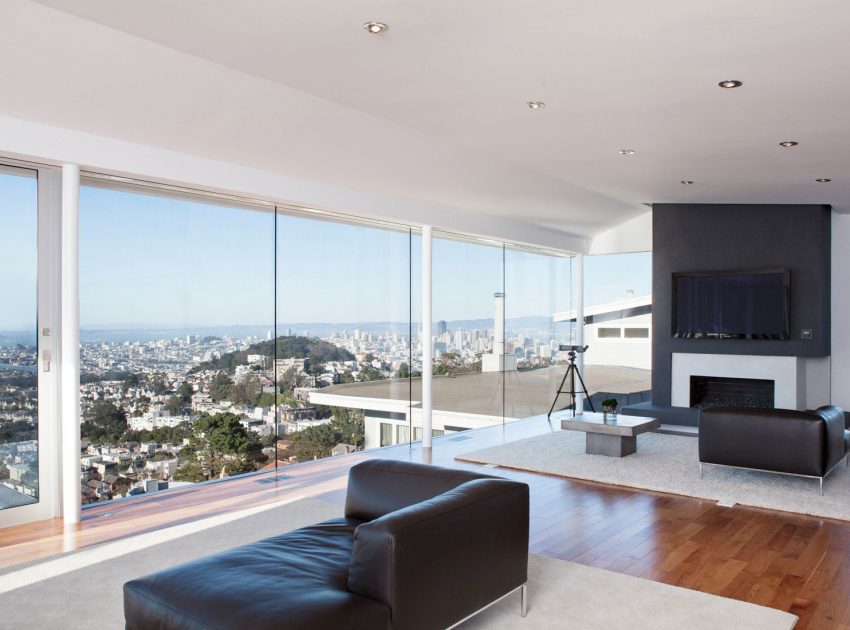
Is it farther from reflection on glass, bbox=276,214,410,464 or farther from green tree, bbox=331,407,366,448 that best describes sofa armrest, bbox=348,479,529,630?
green tree, bbox=331,407,366,448

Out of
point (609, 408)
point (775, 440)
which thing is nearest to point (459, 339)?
point (609, 408)

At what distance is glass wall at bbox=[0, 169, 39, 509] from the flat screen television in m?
7.13

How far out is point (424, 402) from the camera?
7.61m

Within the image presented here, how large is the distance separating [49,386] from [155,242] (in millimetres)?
1321

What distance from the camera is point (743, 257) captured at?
27.7 ft

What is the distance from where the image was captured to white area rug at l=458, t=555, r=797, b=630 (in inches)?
120

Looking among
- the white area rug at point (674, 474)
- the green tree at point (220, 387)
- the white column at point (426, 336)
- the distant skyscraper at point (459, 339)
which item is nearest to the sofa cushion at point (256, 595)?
the green tree at point (220, 387)

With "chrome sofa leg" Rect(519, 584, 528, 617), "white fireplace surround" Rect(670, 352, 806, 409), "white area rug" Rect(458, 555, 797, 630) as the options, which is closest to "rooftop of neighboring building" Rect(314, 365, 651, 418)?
"white fireplace surround" Rect(670, 352, 806, 409)

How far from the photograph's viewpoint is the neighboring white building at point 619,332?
10078 mm

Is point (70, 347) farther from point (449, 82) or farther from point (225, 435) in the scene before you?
point (449, 82)

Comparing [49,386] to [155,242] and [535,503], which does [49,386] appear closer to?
[155,242]

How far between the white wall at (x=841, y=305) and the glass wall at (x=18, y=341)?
8656 mm

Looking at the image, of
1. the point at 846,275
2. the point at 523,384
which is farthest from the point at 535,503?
the point at 846,275

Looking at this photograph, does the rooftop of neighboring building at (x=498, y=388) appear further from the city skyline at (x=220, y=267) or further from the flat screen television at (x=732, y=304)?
the flat screen television at (x=732, y=304)
